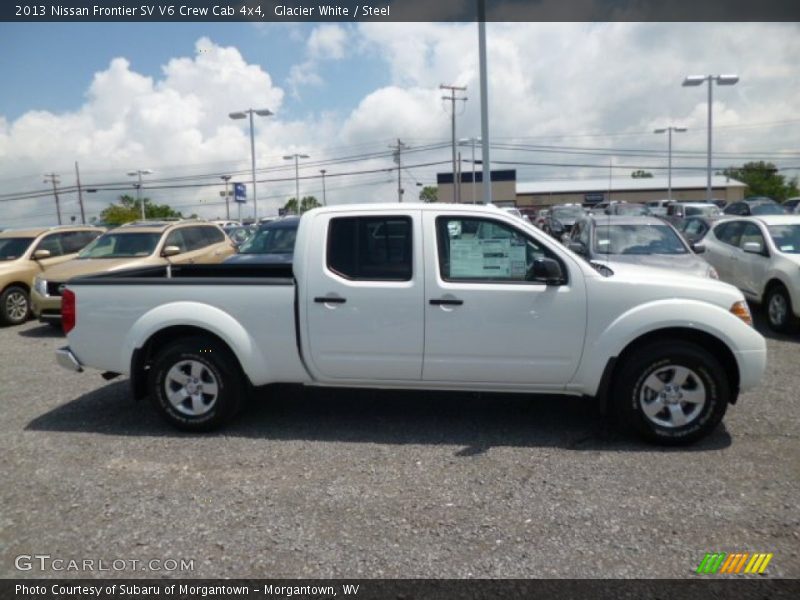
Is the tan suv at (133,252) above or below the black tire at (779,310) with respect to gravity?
above

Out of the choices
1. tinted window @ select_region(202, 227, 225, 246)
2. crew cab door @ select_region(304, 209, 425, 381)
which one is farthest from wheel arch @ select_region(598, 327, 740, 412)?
tinted window @ select_region(202, 227, 225, 246)

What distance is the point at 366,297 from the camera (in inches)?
175

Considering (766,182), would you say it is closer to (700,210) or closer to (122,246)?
(700,210)

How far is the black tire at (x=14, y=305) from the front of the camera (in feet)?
33.5

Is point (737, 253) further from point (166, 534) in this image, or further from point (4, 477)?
point (4, 477)

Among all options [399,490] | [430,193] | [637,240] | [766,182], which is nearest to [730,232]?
[637,240]

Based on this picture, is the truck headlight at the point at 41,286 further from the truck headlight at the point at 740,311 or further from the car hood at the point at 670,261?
the truck headlight at the point at 740,311

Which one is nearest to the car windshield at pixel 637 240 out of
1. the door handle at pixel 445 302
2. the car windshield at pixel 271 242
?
the door handle at pixel 445 302

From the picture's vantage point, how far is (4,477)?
4.05 m

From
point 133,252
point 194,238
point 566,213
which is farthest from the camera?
point 566,213

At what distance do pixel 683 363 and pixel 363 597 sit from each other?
9.40 feet

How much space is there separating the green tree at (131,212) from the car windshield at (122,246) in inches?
2114

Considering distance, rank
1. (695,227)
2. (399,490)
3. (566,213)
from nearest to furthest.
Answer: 1. (399,490)
2. (695,227)
3. (566,213)

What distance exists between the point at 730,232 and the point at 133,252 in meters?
10.7
